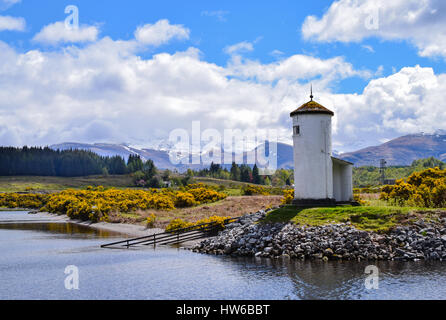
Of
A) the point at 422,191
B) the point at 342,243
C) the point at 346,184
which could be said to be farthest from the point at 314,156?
the point at 422,191

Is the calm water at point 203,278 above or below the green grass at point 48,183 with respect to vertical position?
below

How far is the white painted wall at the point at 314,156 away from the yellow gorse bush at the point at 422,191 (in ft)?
23.3

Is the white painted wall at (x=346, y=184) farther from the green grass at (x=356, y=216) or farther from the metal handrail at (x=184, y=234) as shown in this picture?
the metal handrail at (x=184, y=234)

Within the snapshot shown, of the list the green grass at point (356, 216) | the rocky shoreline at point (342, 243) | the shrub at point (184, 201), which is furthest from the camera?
the shrub at point (184, 201)

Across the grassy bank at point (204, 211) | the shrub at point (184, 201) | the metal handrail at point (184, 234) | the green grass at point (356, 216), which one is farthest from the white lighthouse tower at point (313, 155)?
the shrub at point (184, 201)

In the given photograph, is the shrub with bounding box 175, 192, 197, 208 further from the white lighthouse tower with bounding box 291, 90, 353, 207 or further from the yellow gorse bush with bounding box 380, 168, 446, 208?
the white lighthouse tower with bounding box 291, 90, 353, 207

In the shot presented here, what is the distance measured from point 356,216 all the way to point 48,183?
175695mm

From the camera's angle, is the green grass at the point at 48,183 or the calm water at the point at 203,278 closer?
the calm water at the point at 203,278

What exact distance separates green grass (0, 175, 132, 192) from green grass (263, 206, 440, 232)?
145 meters

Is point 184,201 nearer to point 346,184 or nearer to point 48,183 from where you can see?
point 346,184

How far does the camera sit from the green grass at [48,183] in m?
175

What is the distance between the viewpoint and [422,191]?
129ft
